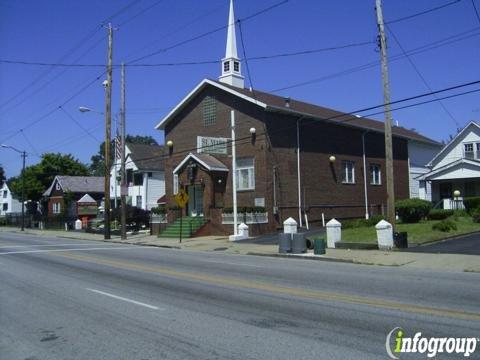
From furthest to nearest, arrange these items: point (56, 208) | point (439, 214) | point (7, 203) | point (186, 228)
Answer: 1. point (7, 203)
2. point (56, 208)
3. point (186, 228)
4. point (439, 214)

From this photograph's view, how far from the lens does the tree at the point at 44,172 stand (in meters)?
75.4

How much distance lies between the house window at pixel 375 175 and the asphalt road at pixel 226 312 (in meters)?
25.5

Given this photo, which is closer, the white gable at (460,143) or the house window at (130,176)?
the white gable at (460,143)

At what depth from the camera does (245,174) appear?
33.3m

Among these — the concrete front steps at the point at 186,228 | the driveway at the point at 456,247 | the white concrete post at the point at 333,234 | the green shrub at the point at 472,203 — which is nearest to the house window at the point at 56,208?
the concrete front steps at the point at 186,228

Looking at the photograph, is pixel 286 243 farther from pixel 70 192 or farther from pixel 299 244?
pixel 70 192

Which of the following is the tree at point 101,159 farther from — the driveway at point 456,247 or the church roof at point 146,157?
the driveway at point 456,247

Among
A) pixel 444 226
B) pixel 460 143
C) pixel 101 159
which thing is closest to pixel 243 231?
pixel 444 226

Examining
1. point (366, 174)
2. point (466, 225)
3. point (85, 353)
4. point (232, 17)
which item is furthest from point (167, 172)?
point (85, 353)

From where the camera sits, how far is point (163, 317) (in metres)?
8.71

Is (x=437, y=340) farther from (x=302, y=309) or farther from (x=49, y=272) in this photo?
(x=49, y=272)

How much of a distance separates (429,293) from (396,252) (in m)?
9.18

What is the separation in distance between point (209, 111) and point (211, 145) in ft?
8.18

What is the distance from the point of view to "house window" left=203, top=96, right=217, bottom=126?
116 ft
